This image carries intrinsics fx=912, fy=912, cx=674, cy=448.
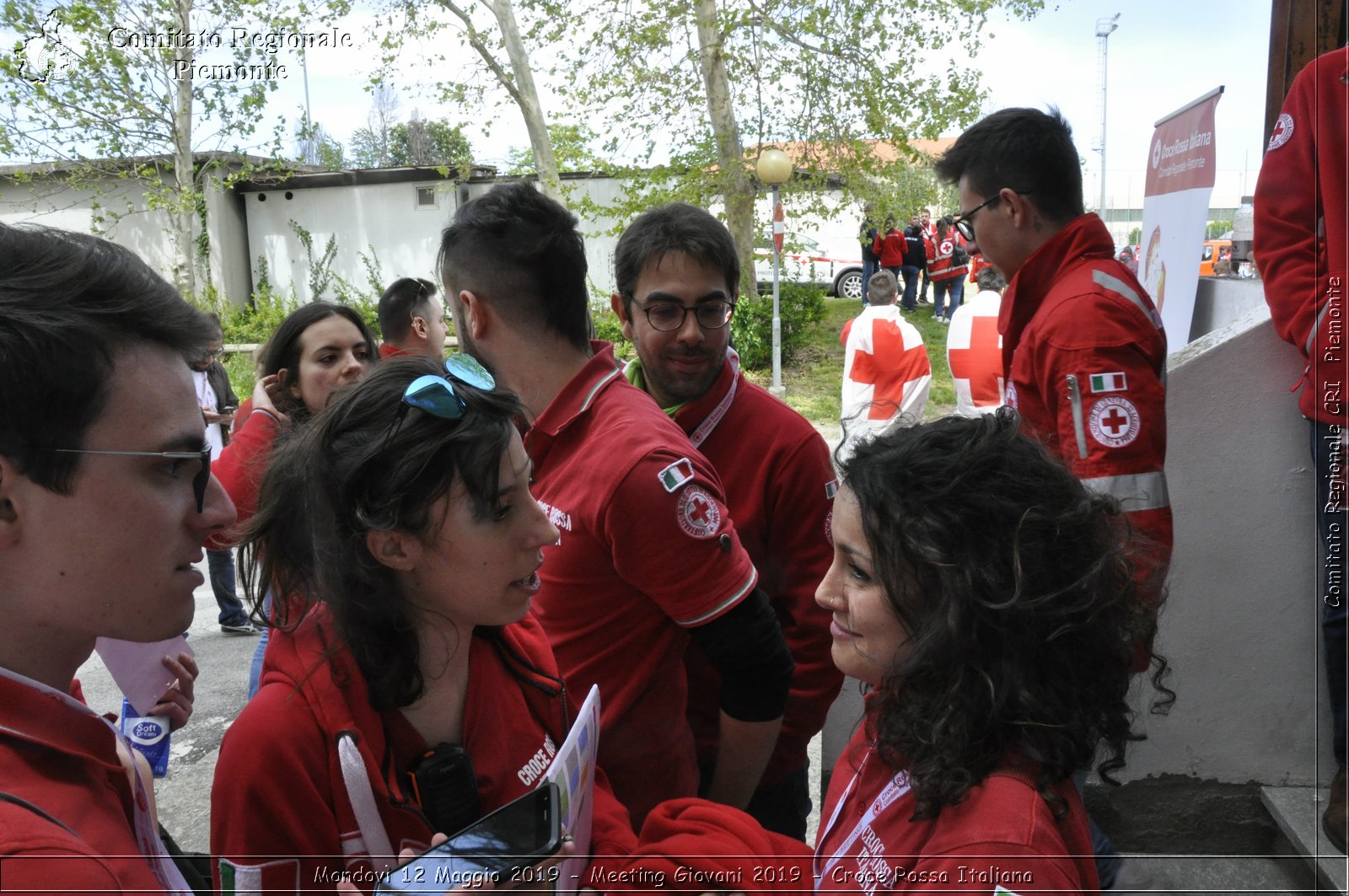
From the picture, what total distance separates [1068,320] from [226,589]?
572 centimetres

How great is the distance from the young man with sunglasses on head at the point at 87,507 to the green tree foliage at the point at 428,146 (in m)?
16.6

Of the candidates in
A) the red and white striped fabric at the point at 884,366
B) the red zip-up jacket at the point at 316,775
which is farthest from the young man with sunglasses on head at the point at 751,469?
the red and white striped fabric at the point at 884,366

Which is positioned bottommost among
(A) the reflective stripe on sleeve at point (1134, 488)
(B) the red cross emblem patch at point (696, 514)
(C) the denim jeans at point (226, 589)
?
(C) the denim jeans at point (226, 589)

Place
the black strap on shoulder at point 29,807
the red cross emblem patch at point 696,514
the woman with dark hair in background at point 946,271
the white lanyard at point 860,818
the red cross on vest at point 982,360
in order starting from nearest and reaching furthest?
the black strap on shoulder at point 29,807
the white lanyard at point 860,818
the red cross emblem patch at point 696,514
the red cross on vest at point 982,360
the woman with dark hair in background at point 946,271

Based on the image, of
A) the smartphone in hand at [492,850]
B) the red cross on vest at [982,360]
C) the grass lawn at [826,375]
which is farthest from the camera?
the grass lawn at [826,375]

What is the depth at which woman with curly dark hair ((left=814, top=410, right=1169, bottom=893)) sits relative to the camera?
48.7 inches

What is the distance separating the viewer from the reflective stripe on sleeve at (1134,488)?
2270 mm

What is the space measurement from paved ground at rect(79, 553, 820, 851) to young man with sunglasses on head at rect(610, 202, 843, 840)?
118cm

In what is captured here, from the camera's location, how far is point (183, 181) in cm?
1463

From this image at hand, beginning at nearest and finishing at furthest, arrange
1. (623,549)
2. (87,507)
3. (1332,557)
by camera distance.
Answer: (87,507), (623,549), (1332,557)

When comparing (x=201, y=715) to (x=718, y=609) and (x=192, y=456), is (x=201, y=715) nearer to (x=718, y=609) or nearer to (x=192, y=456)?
(x=718, y=609)

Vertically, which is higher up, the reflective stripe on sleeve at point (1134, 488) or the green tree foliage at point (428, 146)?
the green tree foliage at point (428, 146)

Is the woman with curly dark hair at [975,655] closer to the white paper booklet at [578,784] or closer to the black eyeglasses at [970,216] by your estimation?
the white paper booklet at [578,784]

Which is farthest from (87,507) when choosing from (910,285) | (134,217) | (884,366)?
(134,217)
